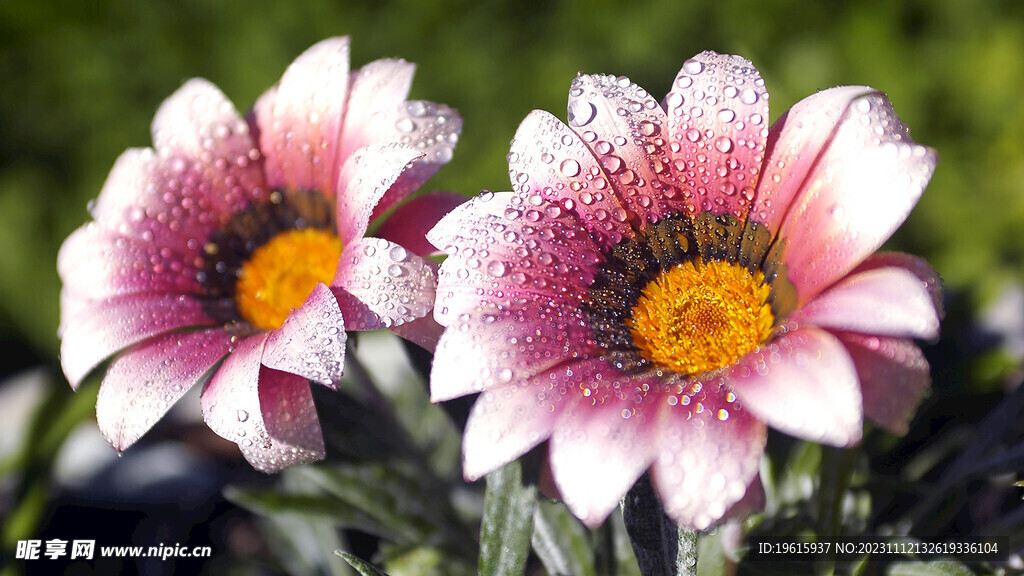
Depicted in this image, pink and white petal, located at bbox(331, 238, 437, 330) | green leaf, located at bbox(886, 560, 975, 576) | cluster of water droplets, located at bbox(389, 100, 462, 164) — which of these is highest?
cluster of water droplets, located at bbox(389, 100, 462, 164)

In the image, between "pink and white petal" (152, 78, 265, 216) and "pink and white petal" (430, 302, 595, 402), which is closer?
"pink and white petal" (430, 302, 595, 402)

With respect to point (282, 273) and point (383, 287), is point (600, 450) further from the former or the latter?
point (282, 273)

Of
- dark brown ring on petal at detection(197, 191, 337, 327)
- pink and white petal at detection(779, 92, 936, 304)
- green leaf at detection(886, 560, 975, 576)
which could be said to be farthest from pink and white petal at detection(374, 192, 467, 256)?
green leaf at detection(886, 560, 975, 576)

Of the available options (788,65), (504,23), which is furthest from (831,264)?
(504,23)

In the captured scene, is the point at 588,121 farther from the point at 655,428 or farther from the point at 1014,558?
the point at 1014,558

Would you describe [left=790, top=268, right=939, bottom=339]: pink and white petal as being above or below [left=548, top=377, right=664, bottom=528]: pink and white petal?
above

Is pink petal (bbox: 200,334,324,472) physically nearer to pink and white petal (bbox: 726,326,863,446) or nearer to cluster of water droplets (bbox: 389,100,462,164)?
cluster of water droplets (bbox: 389,100,462,164)

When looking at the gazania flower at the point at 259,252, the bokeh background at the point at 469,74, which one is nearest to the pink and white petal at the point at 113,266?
the gazania flower at the point at 259,252

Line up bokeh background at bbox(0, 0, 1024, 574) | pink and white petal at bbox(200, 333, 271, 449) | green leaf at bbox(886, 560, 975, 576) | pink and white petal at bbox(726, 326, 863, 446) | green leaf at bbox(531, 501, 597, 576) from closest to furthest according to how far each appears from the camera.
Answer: pink and white petal at bbox(726, 326, 863, 446) < pink and white petal at bbox(200, 333, 271, 449) < green leaf at bbox(886, 560, 975, 576) < green leaf at bbox(531, 501, 597, 576) < bokeh background at bbox(0, 0, 1024, 574)
